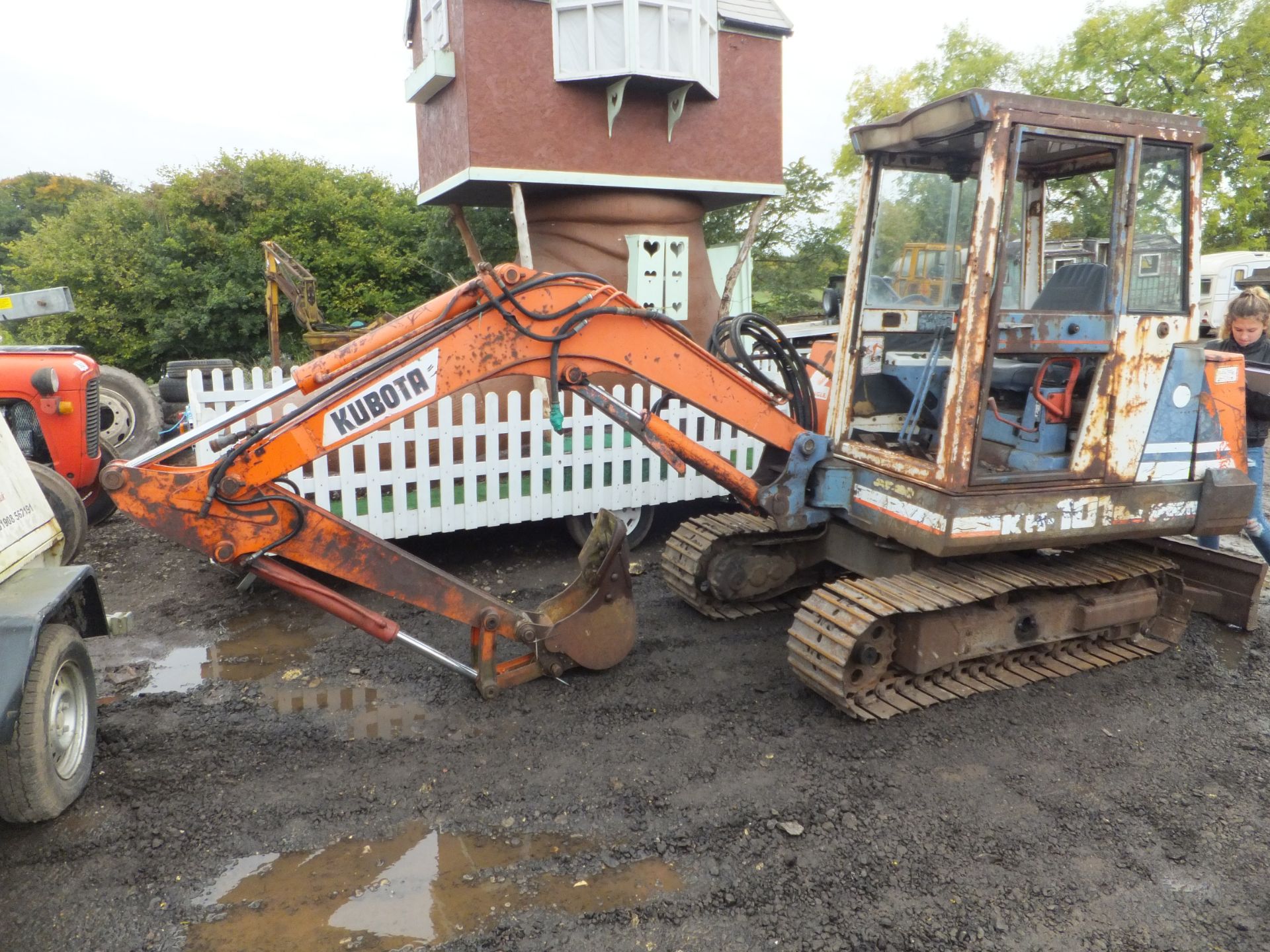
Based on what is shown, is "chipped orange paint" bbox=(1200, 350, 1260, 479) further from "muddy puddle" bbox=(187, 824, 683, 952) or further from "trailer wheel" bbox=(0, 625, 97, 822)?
→ "trailer wheel" bbox=(0, 625, 97, 822)

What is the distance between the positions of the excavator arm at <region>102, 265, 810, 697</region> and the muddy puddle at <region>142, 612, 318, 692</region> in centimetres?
106

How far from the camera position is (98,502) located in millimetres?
7316

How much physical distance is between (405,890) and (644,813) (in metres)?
0.92

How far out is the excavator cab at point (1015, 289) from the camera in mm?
3766

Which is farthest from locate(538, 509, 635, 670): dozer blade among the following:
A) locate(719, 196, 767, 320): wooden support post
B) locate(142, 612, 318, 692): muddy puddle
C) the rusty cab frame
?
locate(719, 196, 767, 320): wooden support post

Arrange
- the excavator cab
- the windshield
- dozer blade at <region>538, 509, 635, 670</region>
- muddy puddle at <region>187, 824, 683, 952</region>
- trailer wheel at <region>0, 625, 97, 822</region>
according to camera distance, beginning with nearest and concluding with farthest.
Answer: muddy puddle at <region>187, 824, 683, 952</region>
trailer wheel at <region>0, 625, 97, 822</region>
the excavator cab
dozer blade at <region>538, 509, 635, 670</region>
the windshield

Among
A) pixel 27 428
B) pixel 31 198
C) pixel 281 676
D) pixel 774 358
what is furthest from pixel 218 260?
pixel 31 198

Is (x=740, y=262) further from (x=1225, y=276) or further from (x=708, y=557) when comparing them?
(x=1225, y=276)

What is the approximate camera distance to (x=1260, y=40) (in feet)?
86.3

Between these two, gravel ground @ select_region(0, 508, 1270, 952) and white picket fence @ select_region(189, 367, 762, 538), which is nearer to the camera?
gravel ground @ select_region(0, 508, 1270, 952)

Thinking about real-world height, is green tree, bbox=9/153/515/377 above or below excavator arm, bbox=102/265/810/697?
above

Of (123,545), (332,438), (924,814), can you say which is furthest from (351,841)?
(123,545)

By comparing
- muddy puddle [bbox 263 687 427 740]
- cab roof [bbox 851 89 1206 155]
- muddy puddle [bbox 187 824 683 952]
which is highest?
cab roof [bbox 851 89 1206 155]

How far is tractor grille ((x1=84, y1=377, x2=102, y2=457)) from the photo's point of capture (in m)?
6.84
